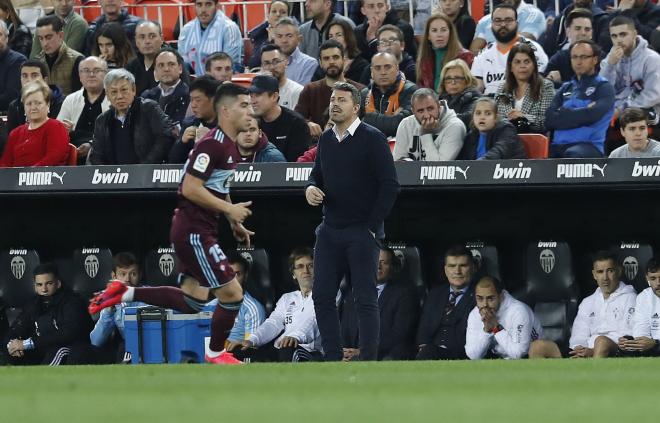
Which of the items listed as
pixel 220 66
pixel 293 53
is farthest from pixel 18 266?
pixel 293 53

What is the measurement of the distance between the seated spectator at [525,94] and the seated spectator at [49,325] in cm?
392

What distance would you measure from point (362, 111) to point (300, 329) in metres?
1.88

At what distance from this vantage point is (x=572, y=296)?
38.1 ft

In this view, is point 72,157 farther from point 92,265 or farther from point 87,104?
point 92,265

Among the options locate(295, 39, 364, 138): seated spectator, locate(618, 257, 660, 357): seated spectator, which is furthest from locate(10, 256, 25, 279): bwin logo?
locate(618, 257, 660, 357): seated spectator

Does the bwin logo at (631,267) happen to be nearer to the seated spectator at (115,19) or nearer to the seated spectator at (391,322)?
the seated spectator at (391,322)

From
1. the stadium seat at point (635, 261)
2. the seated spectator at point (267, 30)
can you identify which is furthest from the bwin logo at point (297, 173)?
the seated spectator at point (267, 30)

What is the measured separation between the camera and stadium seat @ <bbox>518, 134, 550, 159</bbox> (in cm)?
1135

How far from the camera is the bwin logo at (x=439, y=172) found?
1093 cm

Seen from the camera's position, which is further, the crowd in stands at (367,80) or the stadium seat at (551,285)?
the stadium seat at (551,285)

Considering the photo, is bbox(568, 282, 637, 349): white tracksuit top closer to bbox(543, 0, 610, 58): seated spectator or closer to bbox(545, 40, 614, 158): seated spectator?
bbox(545, 40, 614, 158): seated spectator

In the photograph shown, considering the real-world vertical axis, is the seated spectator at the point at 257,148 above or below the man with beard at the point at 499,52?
below

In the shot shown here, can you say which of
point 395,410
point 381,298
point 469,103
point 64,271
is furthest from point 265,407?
point 64,271

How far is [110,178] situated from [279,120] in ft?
4.74
